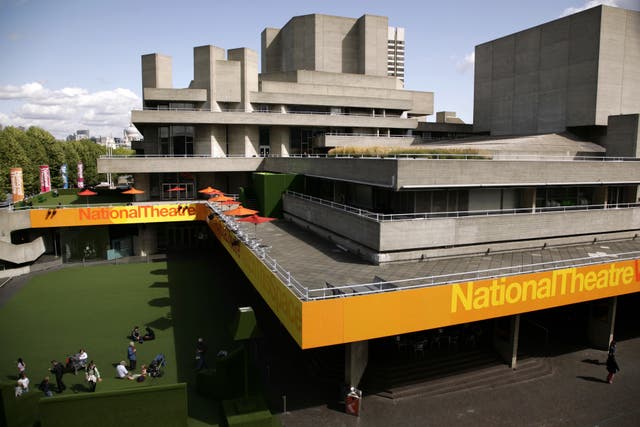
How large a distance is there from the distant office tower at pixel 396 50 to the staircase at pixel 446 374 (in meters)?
180

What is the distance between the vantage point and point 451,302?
16969 millimetres

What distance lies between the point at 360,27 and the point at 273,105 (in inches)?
702

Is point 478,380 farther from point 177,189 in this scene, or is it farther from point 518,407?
point 177,189

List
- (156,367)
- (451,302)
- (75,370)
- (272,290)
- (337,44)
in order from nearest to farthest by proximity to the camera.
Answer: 1. (451,302)
2. (272,290)
3. (156,367)
4. (75,370)
5. (337,44)

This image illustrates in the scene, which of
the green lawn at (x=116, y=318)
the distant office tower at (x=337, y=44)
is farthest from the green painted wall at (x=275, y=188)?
the distant office tower at (x=337, y=44)

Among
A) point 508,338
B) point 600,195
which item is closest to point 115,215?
point 508,338

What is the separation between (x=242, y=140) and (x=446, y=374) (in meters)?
38.2

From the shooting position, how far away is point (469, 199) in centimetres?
2530

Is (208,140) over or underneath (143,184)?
over

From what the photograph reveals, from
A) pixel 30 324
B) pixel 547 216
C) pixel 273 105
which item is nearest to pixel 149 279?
pixel 30 324

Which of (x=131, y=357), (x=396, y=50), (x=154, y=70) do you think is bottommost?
(x=131, y=357)

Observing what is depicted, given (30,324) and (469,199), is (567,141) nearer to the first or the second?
(469,199)

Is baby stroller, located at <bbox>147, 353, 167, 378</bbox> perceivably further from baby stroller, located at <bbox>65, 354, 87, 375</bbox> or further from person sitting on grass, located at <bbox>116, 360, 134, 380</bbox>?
baby stroller, located at <bbox>65, 354, 87, 375</bbox>

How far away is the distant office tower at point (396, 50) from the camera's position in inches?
7397
